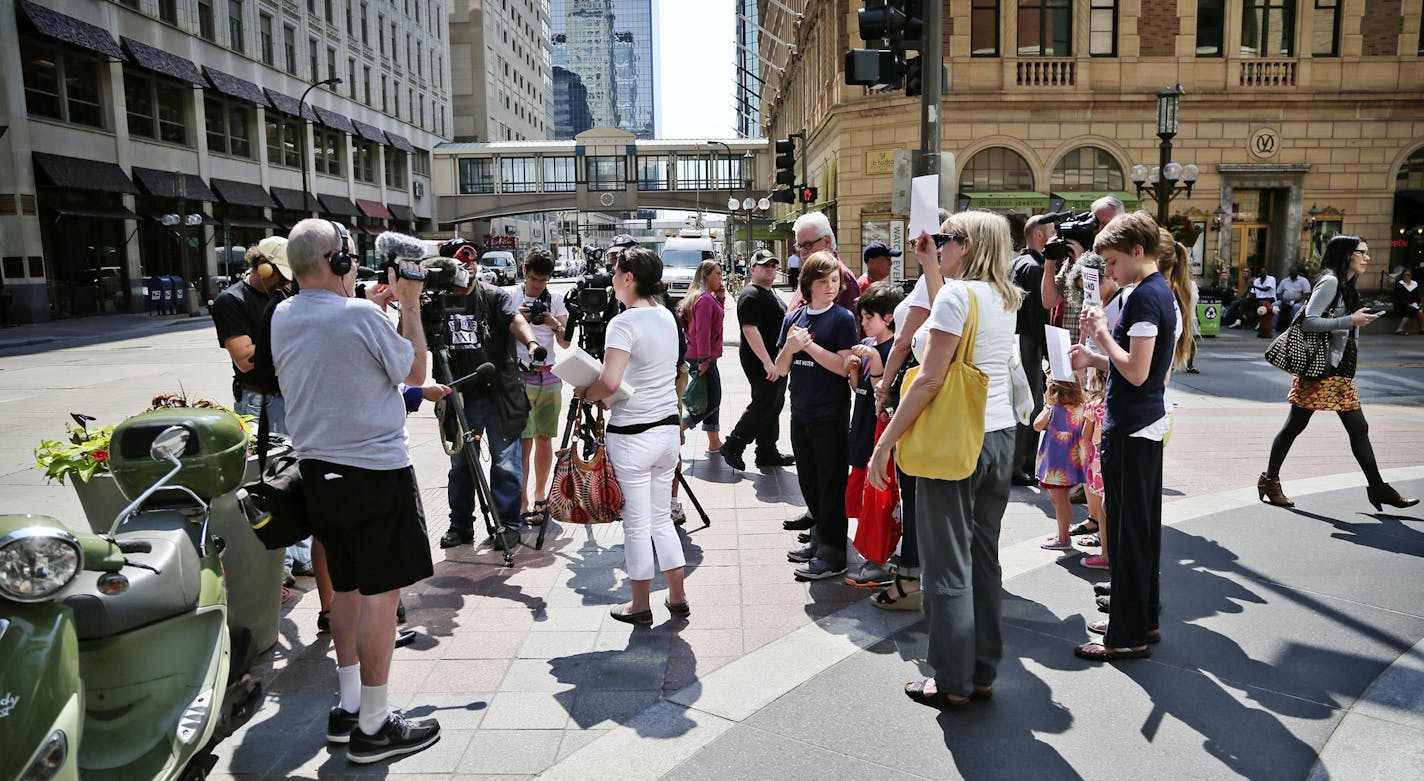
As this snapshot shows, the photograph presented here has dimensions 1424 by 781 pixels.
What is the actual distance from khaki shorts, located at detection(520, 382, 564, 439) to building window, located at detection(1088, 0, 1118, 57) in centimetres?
2449

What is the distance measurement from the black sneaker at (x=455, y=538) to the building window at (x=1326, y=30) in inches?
1148

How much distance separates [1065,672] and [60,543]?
3804mm

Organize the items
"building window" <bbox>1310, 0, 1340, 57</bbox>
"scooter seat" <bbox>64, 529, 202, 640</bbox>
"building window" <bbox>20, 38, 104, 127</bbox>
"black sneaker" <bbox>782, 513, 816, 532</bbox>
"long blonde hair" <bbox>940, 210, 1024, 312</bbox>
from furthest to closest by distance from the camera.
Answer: "building window" <bbox>20, 38, 104, 127</bbox> → "building window" <bbox>1310, 0, 1340, 57</bbox> → "black sneaker" <bbox>782, 513, 816, 532</bbox> → "long blonde hair" <bbox>940, 210, 1024, 312</bbox> → "scooter seat" <bbox>64, 529, 202, 640</bbox>

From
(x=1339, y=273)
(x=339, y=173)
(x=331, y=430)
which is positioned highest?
(x=339, y=173)

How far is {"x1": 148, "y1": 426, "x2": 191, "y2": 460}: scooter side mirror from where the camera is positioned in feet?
10.9

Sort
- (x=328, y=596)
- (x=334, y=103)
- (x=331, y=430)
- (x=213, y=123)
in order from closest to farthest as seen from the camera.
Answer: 1. (x=331, y=430)
2. (x=328, y=596)
3. (x=213, y=123)
4. (x=334, y=103)

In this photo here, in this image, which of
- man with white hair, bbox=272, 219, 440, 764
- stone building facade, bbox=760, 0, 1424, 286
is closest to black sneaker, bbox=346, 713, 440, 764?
man with white hair, bbox=272, 219, 440, 764


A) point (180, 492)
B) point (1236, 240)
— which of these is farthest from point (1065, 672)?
point (1236, 240)

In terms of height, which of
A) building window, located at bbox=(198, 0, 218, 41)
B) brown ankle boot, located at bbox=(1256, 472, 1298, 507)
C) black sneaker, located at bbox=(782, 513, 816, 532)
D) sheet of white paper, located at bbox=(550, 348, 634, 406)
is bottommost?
black sneaker, located at bbox=(782, 513, 816, 532)

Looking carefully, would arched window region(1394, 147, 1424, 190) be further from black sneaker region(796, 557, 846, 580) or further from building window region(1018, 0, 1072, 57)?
black sneaker region(796, 557, 846, 580)

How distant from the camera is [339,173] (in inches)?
2110

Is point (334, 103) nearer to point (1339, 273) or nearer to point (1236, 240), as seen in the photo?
point (1236, 240)

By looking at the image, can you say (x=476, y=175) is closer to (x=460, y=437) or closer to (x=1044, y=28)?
(x=1044, y=28)

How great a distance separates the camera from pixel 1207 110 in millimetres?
26250
